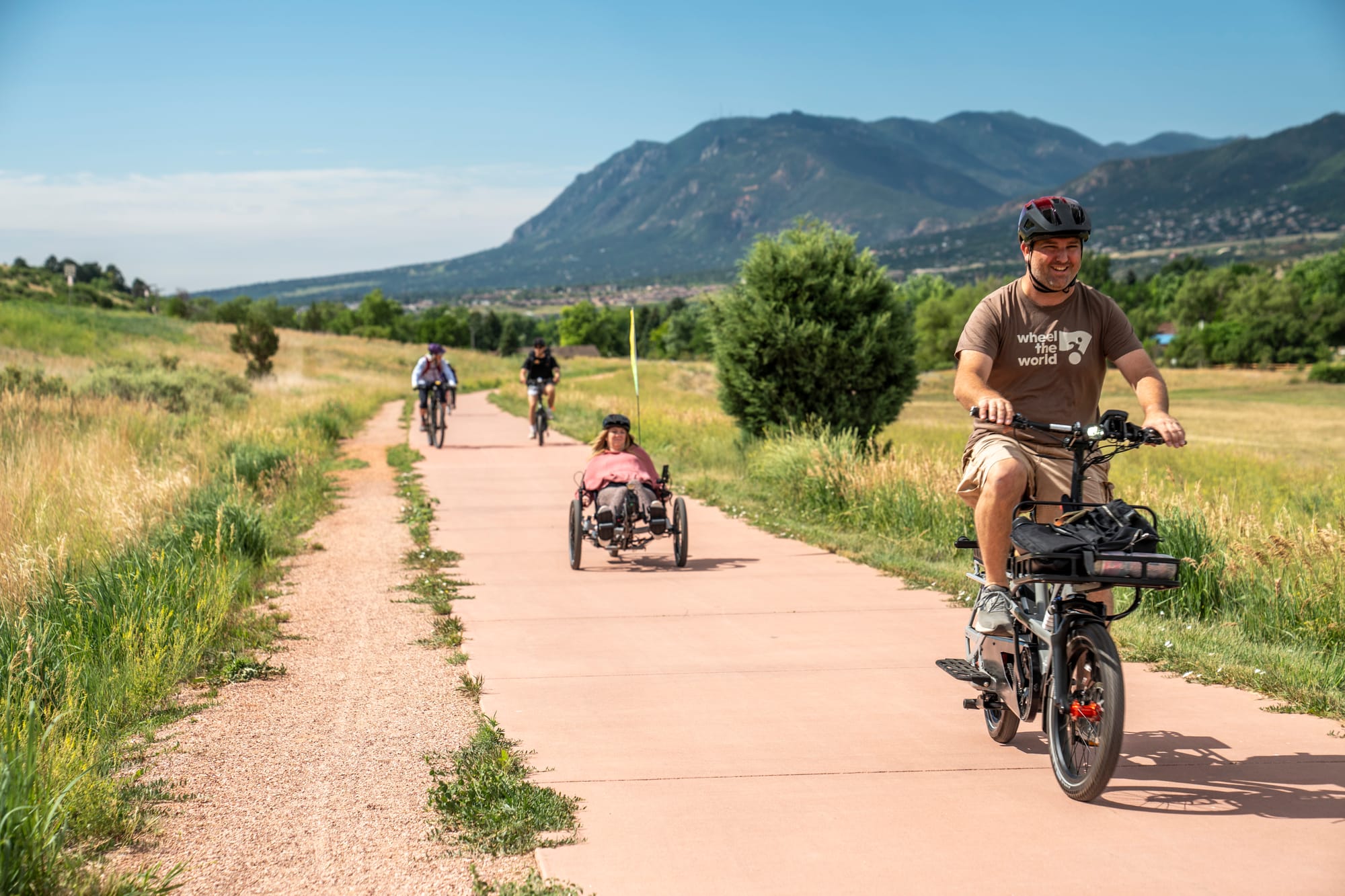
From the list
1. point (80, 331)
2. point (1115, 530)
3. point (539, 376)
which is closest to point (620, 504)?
point (1115, 530)

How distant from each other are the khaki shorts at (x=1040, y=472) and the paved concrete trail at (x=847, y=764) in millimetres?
1054

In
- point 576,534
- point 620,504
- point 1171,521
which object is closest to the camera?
point 1171,521

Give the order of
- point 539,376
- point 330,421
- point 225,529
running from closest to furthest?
point 225,529
point 539,376
point 330,421

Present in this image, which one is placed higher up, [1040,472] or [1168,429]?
[1168,429]

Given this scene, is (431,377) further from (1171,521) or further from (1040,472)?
(1040,472)

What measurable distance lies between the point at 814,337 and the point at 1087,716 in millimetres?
13420

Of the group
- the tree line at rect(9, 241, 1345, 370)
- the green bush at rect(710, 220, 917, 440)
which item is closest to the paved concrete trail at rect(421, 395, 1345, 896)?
the green bush at rect(710, 220, 917, 440)

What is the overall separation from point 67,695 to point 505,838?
250 centimetres

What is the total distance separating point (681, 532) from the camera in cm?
1005

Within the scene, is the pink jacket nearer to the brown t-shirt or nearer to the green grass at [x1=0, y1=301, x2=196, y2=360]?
the brown t-shirt

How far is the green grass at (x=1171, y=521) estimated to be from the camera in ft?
21.9

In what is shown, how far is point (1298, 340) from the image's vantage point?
101 m

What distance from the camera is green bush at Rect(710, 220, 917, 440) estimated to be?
1750 centimetres

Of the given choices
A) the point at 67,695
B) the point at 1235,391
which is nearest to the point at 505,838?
the point at 67,695
